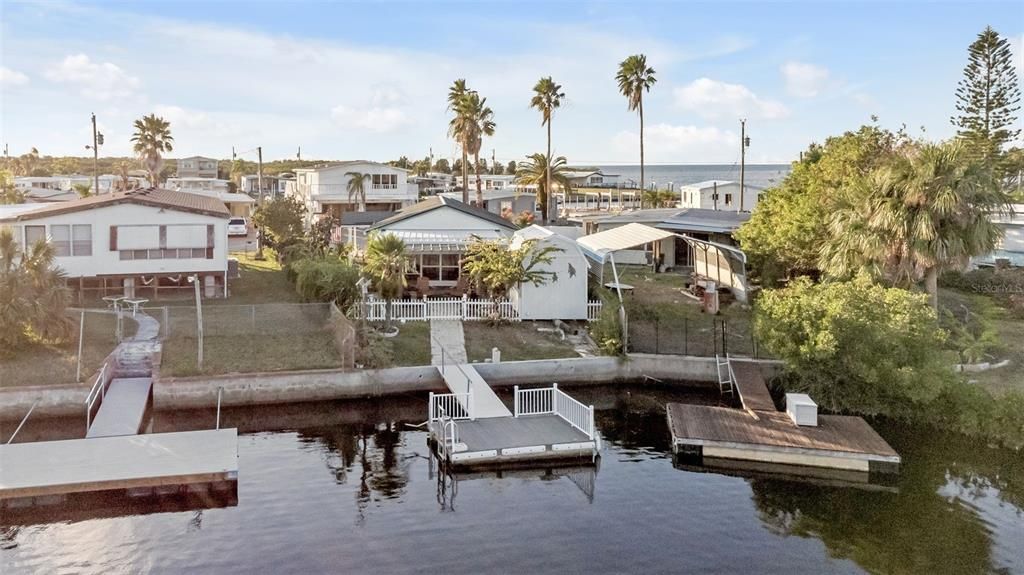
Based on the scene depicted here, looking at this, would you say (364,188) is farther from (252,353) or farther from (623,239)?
(252,353)

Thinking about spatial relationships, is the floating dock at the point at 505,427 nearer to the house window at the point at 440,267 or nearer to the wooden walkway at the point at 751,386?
the wooden walkway at the point at 751,386

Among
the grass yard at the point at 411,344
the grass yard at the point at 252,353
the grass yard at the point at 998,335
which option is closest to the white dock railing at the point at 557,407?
the grass yard at the point at 411,344

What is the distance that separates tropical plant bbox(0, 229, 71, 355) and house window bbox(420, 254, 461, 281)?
43.4 ft

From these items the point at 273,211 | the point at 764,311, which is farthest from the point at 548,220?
the point at 764,311

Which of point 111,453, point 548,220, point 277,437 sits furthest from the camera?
point 548,220

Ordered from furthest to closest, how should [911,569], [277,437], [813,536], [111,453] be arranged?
[277,437], [111,453], [813,536], [911,569]

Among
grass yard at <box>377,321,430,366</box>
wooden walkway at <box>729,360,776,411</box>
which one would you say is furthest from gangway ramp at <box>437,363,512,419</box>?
wooden walkway at <box>729,360,776,411</box>

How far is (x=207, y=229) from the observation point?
31.7 metres

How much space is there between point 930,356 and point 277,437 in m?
17.1

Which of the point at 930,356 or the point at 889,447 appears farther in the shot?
the point at 930,356

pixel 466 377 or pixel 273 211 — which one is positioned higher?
pixel 273 211

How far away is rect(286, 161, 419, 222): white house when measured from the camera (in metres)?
58.1

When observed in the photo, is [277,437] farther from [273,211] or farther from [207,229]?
[273,211]

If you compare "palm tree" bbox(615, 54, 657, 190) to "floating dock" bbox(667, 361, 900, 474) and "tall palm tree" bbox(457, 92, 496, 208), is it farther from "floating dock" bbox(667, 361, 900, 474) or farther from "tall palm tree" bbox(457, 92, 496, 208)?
"floating dock" bbox(667, 361, 900, 474)
